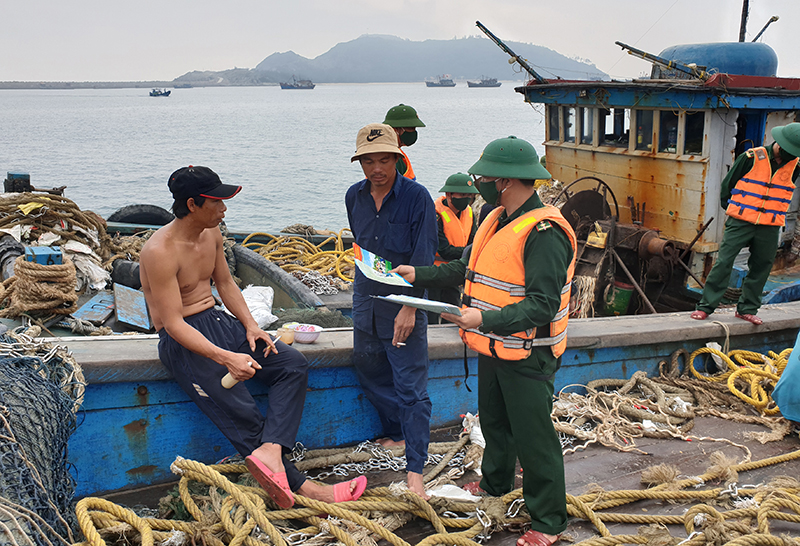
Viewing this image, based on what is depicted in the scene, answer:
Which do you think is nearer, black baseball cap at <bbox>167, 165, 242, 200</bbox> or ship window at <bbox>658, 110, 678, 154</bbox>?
black baseball cap at <bbox>167, 165, 242, 200</bbox>

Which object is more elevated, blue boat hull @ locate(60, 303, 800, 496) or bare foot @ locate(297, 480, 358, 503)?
blue boat hull @ locate(60, 303, 800, 496)

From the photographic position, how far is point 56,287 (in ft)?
15.6

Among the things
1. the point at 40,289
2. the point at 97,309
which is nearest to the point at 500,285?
the point at 40,289

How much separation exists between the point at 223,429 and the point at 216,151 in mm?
44792

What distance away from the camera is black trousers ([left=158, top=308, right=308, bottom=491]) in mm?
3178

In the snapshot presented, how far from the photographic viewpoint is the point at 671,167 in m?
8.09

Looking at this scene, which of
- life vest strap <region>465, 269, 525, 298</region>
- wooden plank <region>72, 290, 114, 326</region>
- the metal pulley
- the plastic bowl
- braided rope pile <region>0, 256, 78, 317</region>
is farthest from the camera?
the metal pulley

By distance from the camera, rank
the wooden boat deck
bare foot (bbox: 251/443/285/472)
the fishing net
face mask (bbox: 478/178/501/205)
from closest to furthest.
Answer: the fishing net → face mask (bbox: 478/178/501/205) → bare foot (bbox: 251/443/285/472) → the wooden boat deck

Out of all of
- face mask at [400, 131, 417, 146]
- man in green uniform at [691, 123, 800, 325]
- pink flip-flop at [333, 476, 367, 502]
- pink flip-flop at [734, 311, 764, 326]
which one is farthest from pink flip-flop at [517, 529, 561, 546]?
pink flip-flop at [734, 311, 764, 326]

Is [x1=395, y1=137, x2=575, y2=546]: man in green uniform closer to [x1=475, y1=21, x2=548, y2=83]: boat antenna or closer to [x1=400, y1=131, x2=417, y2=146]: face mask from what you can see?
[x1=400, y1=131, x2=417, y2=146]: face mask

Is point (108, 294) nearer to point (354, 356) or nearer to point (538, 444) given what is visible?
point (354, 356)

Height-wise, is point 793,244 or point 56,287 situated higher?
point 56,287

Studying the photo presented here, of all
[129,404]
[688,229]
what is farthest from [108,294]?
[688,229]

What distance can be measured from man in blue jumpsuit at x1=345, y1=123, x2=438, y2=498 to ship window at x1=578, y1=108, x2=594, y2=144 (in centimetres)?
660
